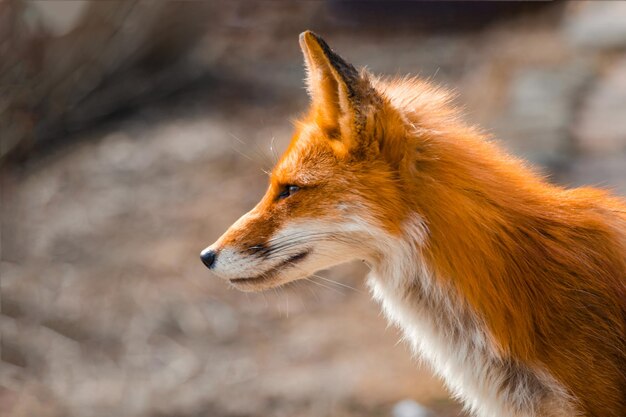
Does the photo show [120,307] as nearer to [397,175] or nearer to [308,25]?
[397,175]

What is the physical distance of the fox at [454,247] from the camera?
106 inches

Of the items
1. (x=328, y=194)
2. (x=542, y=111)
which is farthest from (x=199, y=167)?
(x=328, y=194)

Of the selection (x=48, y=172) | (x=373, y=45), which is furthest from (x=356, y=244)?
(x=373, y=45)

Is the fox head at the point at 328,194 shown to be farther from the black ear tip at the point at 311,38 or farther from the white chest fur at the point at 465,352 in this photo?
the white chest fur at the point at 465,352

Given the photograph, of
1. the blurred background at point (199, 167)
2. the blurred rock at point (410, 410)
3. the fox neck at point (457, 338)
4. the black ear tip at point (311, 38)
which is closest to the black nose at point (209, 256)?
the fox neck at point (457, 338)

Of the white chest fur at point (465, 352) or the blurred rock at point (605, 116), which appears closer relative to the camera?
the white chest fur at point (465, 352)

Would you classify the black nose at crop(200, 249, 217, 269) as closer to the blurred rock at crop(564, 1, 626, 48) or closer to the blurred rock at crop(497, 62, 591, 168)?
the blurred rock at crop(497, 62, 591, 168)

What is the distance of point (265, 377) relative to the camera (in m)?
5.12

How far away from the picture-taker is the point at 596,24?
9047 millimetres

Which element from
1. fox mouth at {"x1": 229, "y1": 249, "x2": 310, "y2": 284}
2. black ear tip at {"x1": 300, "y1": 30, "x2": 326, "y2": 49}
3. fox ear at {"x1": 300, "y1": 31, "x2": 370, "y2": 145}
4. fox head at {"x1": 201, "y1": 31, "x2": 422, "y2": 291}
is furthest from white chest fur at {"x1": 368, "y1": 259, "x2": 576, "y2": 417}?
black ear tip at {"x1": 300, "y1": 30, "x2": 326, "y2": 49}

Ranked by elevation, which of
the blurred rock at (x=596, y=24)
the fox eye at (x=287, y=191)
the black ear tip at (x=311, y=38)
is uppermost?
the blurred rock at (x=596, y=24)

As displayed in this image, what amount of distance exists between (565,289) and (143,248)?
444cm

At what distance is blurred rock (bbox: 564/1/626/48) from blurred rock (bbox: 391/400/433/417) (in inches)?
220

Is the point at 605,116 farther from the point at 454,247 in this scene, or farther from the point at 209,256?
the point at 209,256
